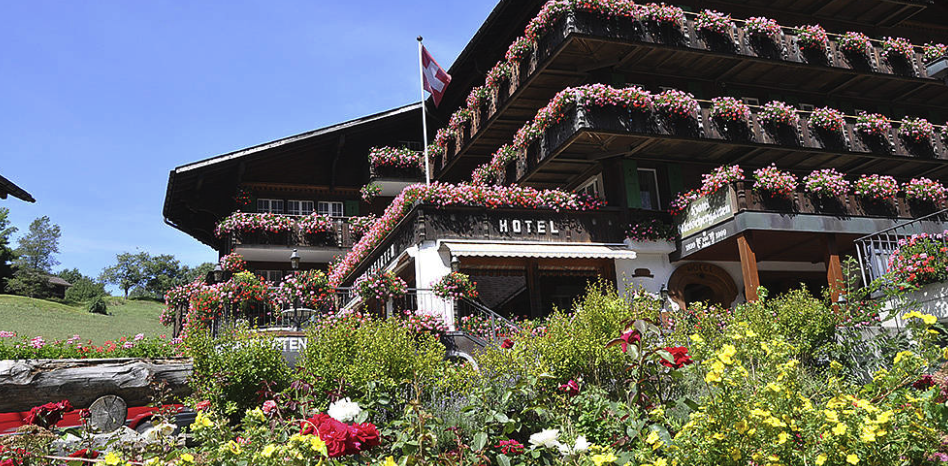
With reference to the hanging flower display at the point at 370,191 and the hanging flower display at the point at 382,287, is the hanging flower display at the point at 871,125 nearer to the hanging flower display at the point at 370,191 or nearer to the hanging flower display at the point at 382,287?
the hanging flower display at the point at 382,287

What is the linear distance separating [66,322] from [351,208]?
21493mm

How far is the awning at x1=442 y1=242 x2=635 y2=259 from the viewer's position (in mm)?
16094

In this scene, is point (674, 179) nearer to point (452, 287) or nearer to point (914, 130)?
point (914, 130)

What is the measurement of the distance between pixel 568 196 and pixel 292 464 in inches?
562

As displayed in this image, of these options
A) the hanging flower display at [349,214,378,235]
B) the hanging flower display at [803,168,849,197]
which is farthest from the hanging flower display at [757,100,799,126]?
the hanging flower display at [349,214,378,235]

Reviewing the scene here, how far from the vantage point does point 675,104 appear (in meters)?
17.8

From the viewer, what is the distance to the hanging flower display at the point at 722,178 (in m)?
15.5

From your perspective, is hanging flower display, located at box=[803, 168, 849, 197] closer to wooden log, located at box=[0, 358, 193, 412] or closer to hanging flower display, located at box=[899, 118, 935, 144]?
hanging flower display, located at box=[899, 118, 935, 144]

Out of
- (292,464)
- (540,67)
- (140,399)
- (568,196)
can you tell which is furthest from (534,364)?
(540,67)

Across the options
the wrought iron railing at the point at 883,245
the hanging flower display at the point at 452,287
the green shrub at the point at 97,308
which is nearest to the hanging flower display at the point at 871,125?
the wrought iron railing at the point at 883,245

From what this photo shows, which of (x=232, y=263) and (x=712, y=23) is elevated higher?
(x=712, y=23)

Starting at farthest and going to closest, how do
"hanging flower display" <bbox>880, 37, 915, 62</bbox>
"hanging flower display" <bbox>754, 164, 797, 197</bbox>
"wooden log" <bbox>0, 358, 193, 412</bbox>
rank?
"hanging flower display" <bbox>880, 37, 915, 62</bbox> < "hanging flower display" <bbox>754, 164, 797, 197</bbox> < "wooden log" <bbox>0, 358, 193, 412</bbox>

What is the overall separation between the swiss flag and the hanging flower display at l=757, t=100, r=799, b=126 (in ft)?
29.3

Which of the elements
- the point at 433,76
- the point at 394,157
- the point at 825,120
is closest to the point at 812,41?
the point at 825,120
